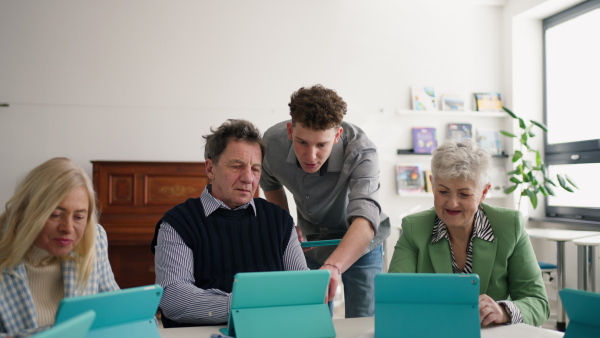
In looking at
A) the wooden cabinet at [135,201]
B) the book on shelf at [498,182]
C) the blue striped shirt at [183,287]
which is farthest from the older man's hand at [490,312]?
the book on shelf at [498,182]

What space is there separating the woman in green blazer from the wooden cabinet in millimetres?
3281

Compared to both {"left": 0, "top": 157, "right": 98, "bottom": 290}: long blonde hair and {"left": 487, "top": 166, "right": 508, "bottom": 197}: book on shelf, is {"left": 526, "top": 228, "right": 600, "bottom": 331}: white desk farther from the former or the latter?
{"left": 0, "top": 157, "right": 98, "bottom": 290}: long blonde hair

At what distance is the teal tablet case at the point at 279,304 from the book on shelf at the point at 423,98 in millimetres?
4644

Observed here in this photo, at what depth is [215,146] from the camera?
1958 millimetres

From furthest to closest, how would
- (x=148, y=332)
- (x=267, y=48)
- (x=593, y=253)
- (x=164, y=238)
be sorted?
(x=267, y=48) → (x=593, y=253) → (x=164, y=238) → (x=148, y=332)

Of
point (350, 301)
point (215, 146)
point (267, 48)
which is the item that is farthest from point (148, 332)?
point (267, 48)

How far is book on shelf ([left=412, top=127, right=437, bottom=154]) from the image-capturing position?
19.3 ft

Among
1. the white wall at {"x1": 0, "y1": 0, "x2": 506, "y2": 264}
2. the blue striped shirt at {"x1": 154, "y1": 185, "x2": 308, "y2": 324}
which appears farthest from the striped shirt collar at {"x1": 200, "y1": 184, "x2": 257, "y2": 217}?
the white wall at {"x1": 0, "y1": 0, "x2": 506, "y2": 264}

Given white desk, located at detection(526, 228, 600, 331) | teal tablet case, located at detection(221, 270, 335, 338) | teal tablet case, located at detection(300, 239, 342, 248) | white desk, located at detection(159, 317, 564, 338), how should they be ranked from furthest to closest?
white desk, located at detection(526, 228, 600, 331) → teal tablet case, located at detection(300, 239, 342, 248) → white desk, located at detection(159, 317, 564, 338) → teal tablet case, located at detection(221, 270, 335, 338)

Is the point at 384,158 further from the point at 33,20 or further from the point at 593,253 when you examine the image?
the point at 33,20

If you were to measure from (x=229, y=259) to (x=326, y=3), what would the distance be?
4.48 meters

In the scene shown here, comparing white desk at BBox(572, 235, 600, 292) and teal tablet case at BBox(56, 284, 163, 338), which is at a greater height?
teal tablet case at BBox(56, 284, 163, 338)

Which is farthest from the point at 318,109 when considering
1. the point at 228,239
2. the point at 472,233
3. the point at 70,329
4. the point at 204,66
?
the point at 204,66

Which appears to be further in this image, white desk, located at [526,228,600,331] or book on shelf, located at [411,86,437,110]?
book on shelf, located at [411,86,437,110]
